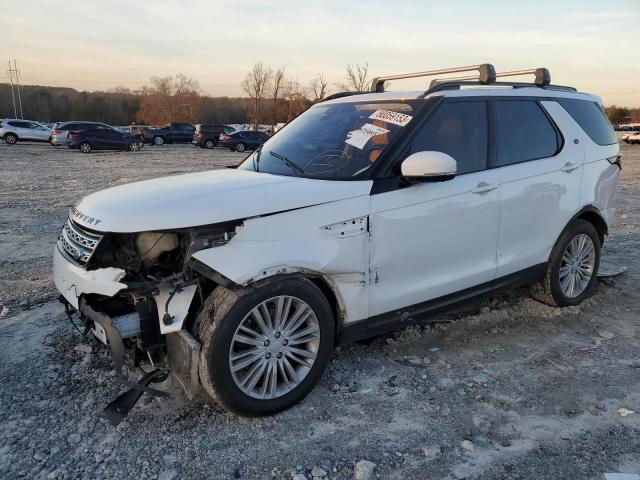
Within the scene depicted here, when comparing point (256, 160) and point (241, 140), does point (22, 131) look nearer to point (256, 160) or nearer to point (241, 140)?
point (241, 140)

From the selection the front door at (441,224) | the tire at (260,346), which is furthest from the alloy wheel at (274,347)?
the front door at (441,224)

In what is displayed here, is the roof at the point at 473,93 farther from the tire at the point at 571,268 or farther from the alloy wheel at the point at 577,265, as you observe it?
the alloy wheel at the point at 577,265

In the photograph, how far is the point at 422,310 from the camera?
3.76m

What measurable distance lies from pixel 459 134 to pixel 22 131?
117ft

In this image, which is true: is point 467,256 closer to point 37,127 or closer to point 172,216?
point 172,216

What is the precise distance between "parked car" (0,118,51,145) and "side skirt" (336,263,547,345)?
116 feet

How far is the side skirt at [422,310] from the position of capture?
3469 millimetres

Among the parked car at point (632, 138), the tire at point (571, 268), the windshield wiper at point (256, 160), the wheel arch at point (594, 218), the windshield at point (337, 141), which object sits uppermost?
the windshield at point (337, 141)

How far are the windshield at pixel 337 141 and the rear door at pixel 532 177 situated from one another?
920mm

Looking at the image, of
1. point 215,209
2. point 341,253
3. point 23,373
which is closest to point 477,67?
point 341,253

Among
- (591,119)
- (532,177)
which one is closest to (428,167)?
(532,177)


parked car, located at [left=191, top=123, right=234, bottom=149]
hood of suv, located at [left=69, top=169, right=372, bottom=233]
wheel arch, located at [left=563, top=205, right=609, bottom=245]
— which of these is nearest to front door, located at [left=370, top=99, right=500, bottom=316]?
hood of suv, located at [left=69, top=169, right=372, bottom=233]

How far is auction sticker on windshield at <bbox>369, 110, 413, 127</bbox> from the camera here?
3.71m

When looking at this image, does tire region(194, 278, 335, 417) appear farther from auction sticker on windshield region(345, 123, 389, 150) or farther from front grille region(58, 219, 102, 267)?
auction sticker on windshield region(345, 123, 389, 150)
